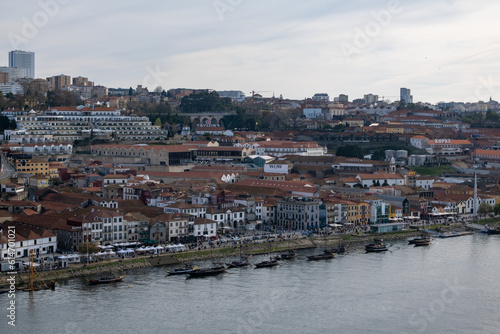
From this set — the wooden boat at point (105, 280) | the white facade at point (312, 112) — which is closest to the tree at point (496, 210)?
the wooden boat at point (105, 280)

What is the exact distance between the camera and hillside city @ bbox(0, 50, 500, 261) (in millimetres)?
18109

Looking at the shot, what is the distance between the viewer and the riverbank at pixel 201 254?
14.5 meters

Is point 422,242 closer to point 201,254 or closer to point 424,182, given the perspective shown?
point 201,254

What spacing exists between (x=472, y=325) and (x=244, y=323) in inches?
144

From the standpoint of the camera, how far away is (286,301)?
13039 mm

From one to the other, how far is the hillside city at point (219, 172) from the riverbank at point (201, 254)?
727 mm

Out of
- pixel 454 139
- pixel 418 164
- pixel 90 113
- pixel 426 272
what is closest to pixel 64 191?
pixel 426 272

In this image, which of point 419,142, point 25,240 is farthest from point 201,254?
point 419,142

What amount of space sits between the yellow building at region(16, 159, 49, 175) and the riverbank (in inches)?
433

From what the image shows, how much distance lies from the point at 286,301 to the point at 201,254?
13.3 feet

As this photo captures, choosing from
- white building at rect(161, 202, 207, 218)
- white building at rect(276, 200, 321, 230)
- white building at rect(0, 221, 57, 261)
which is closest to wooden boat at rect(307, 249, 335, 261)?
white building at rect(276, 200, 321, 230)

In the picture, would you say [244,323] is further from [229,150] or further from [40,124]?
[40,124]

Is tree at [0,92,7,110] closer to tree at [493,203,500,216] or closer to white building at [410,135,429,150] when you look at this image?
white building at [410,135,429,150]

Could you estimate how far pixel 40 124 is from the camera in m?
33.5
